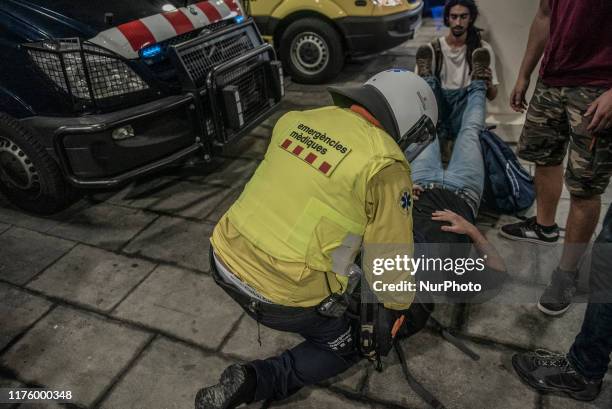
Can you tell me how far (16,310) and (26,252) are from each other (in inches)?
22.9

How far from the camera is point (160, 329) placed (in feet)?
8.38

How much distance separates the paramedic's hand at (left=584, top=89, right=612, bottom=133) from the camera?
2.09 metres

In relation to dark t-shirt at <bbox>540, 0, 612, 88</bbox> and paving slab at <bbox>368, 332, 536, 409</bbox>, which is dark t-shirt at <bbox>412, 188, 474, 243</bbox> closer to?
paving slab at <bbox>368, 332, 536, 409</bbox>

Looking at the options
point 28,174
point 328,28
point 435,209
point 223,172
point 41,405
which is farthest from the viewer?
point 328,28

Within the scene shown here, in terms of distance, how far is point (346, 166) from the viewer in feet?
5.34

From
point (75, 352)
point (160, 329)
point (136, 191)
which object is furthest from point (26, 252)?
point (160, 329)

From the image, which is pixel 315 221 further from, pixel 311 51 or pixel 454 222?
pixel 311 51

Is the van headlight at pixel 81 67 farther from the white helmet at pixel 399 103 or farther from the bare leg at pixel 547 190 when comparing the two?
the bare leg at pixel 547 190

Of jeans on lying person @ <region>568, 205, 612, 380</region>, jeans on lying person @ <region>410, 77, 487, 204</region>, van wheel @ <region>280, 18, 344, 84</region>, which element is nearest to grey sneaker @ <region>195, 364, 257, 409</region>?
jeans on lying person @ <region>568, 205, 612, 380</region>

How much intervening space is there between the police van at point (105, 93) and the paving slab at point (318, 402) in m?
1.78

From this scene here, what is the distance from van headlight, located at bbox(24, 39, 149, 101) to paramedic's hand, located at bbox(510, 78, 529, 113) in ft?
8.05

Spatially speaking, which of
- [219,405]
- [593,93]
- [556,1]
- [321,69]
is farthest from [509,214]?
[321,69]

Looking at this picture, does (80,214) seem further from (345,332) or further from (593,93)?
(593,93)

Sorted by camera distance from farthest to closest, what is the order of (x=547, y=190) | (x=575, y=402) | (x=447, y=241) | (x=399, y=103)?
1. (x=547, y=190)
2. (x=447, y=241)
3. (x=575, y=402)
4. (x=399, y=103)
